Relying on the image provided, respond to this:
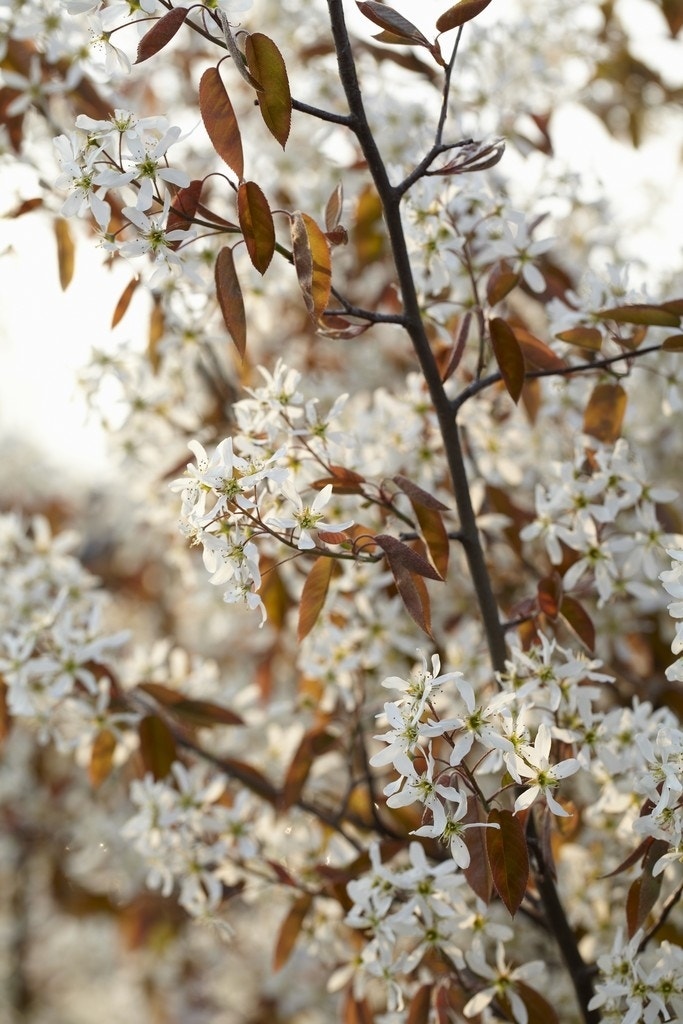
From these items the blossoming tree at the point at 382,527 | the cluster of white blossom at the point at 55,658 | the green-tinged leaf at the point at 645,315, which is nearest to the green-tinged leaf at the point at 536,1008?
the blossoming tree at the point at 382,527

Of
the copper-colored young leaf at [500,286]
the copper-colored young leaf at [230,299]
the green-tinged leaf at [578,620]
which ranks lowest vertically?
the green-tinged leaf at [578,620]

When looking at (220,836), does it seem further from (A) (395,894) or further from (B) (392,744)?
(B) (392,744)

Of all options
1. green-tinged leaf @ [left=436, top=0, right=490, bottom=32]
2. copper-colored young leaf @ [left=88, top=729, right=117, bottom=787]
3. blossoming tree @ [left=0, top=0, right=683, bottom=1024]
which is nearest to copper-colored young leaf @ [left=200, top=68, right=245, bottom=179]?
blossoming tree @ [left=0, top=0, right=683, bottom=1024]

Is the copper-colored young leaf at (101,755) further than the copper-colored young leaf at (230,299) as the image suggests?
Yes

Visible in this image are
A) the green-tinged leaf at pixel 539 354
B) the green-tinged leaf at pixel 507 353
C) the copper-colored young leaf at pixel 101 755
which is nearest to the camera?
the green-tinged leaf at pixel 507 353

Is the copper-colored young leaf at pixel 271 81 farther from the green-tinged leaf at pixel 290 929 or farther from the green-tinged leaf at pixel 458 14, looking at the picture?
the green-tinged leaf at pixel 290 929

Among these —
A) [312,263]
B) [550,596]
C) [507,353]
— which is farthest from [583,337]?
[312,263]
